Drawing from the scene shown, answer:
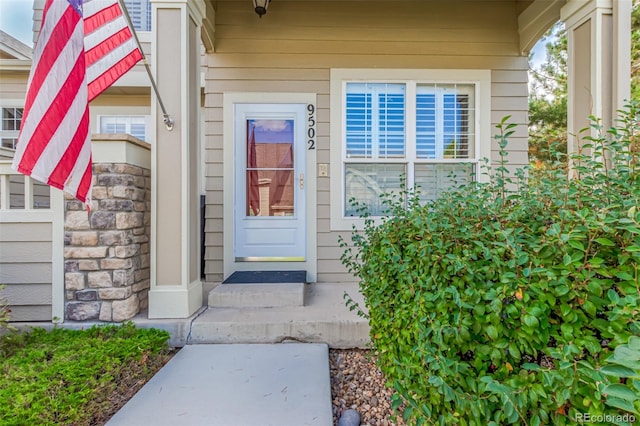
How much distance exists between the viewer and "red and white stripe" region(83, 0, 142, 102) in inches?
85.4

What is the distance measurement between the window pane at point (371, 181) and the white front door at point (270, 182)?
1.88 ft

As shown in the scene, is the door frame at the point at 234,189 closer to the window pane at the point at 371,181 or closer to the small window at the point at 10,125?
the window pane at the point at 371,181

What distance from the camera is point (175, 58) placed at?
2646mm

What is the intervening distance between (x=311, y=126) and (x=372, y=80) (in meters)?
0.90

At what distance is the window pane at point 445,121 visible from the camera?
387cm

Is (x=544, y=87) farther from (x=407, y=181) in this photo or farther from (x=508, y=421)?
(x=508, y=421)

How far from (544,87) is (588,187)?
10210 millimetres

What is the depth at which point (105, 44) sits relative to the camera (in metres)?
2.26

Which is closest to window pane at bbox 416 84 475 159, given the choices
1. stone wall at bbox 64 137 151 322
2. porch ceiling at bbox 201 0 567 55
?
porch ceiling at bbox 201 0 567 55

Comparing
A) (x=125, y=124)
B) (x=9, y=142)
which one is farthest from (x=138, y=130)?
(x=9, y=142)

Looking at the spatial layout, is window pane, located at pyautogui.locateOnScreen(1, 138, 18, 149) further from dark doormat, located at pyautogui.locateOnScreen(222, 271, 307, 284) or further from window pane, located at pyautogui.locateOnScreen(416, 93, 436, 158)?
window pane, located at pyautogui.locateOnScreen(416, 93, 436, 158)

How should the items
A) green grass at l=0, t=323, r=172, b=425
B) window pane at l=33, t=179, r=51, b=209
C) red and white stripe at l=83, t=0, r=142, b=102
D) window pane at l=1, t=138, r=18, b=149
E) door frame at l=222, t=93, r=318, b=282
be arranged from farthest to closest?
1. window pane at l=1, t=138, r=18, b=149
2. door frame at l=222, t=93, r=318, b=282
3. window pane at l=33, t=179, r=51, b=209
4. red and white stripe at l=83, t=0, r=142, b=102
5. green grass at l=0, t=323, r=172, b=425

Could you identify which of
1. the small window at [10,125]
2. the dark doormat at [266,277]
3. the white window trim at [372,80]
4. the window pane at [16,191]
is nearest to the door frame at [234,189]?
the dark doormat at [266,277]

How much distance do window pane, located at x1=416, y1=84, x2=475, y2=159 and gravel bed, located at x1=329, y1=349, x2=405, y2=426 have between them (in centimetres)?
250
